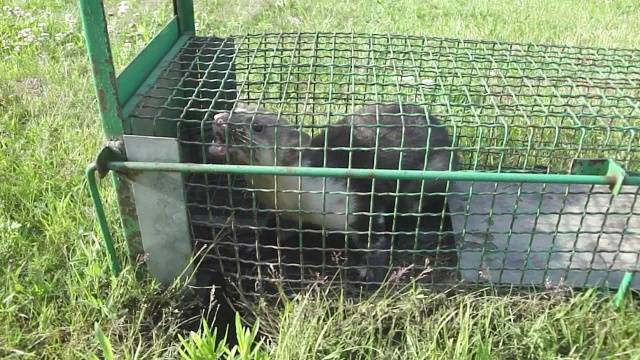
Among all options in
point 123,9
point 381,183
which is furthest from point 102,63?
point 123,9

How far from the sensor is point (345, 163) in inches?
86.3

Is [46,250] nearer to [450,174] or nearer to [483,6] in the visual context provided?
[450,174]

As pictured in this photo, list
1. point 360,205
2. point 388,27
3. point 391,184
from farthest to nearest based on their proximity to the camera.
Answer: point 388,27, point 391,184, point 360,205

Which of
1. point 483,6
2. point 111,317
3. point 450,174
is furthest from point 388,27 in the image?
point 111,317

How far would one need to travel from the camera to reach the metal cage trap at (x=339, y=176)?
167 centimetres

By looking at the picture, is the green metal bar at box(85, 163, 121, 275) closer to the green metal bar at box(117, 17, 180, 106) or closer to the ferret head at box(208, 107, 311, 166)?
the green metal bar at box(117, 17, 180, 106)

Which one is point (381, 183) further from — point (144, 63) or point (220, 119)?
point (144, 63)

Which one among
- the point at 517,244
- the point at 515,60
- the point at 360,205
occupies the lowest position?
the point at 517,244

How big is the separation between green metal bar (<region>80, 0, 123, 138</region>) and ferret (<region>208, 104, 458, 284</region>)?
31 cm

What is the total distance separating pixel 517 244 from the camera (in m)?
2.23

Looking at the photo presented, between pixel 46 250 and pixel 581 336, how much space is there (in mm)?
1745

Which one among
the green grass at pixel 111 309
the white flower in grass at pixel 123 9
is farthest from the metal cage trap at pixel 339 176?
the white flower in grass at pixel 123 9

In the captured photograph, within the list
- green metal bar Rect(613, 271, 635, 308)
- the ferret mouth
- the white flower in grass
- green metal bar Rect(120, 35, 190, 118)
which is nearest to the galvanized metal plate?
green metal bar Rect(120, 35, 190, 118)

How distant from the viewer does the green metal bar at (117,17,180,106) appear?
5.80ft
